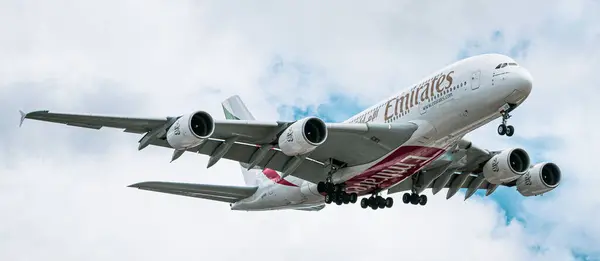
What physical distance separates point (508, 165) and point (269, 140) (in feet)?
38.5

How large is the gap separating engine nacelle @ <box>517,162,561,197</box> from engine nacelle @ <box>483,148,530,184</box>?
2.04 meters

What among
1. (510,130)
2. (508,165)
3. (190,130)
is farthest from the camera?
(508,165)

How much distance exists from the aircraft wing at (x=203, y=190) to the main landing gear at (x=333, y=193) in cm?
524

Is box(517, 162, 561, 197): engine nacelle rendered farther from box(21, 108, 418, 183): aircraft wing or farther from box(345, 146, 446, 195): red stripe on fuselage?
box(21, 108, 418, 183): aircraft wing

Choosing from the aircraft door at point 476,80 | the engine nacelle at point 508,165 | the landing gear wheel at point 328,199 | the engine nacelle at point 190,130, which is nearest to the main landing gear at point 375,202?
the landing gear wheel at point 328,199

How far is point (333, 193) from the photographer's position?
4450 centimetres

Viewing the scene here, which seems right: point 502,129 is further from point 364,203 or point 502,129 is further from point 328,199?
point 364,203

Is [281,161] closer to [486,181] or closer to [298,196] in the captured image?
[298,196]

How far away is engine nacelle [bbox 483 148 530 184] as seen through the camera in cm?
4666

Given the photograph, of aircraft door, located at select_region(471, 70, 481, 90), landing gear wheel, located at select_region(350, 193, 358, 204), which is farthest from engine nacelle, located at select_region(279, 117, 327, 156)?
landing gear wheel, located at select_region(350, 193, 358, 204)

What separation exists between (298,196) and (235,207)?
404 centimetres

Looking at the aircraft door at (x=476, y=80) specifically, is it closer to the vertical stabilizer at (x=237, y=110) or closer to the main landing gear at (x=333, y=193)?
the main landing gear at (x=333, y=193)

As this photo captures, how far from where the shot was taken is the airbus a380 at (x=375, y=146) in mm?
38938

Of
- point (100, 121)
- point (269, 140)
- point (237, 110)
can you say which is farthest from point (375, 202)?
point (100, 121)
